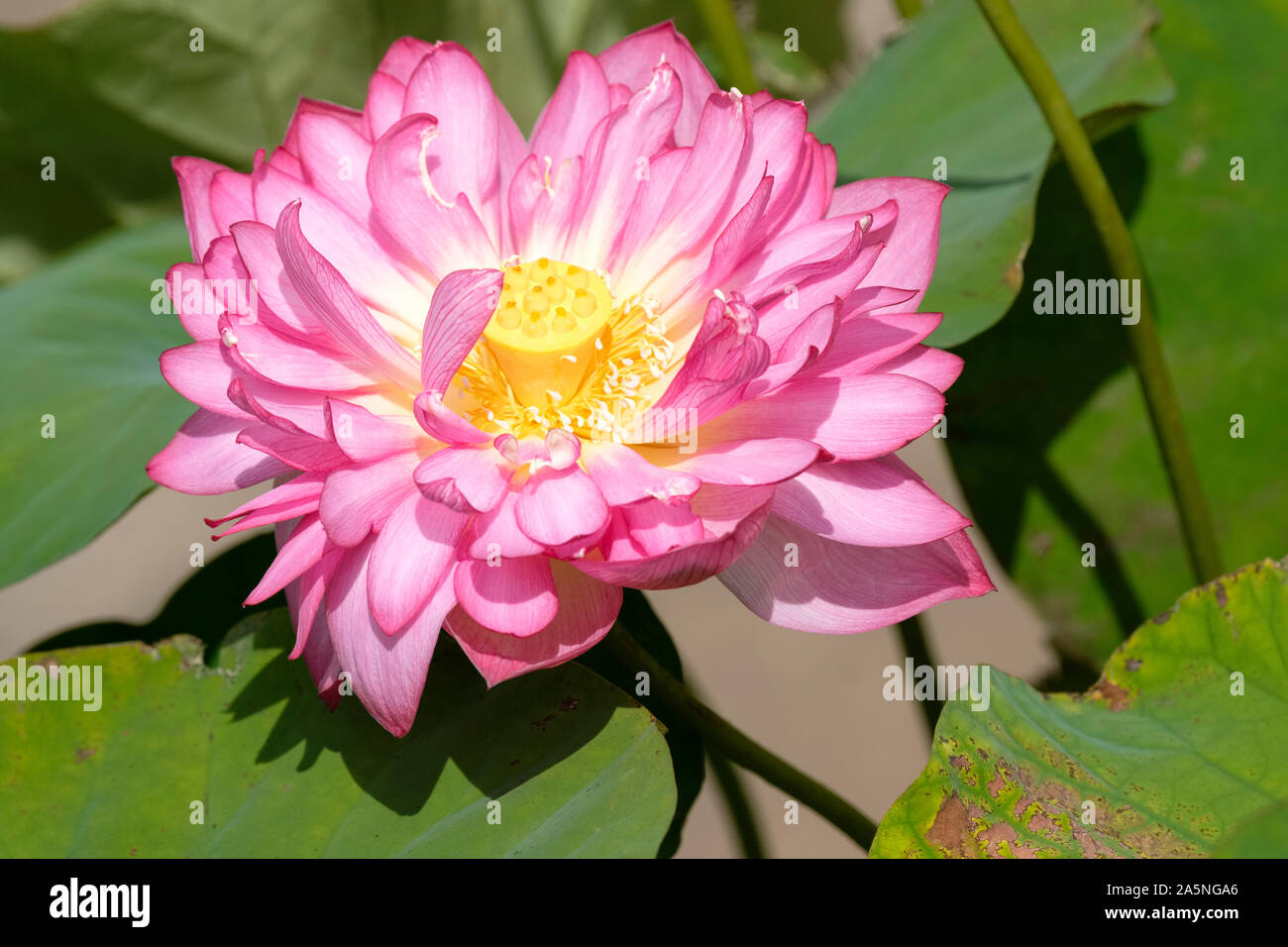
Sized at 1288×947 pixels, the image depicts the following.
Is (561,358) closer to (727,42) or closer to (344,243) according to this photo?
(344,243)

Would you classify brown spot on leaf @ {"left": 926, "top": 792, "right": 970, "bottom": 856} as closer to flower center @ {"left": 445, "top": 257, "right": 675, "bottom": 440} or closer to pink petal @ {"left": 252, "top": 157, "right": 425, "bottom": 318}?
flower center @ {"left": 445, "top": 257, "right": 675, "bottom": 440}

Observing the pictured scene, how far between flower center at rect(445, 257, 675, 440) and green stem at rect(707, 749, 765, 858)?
46cm

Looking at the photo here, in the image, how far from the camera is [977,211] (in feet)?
2.91

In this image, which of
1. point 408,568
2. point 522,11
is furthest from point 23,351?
point 522,11

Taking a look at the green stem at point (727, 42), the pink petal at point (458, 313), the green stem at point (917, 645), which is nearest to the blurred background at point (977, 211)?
the green stem at point (727, 42)

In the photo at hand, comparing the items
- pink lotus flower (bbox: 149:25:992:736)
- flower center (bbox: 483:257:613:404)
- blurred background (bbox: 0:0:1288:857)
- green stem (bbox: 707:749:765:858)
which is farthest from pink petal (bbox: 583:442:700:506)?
green stem (bbox: 707:749:765:858)

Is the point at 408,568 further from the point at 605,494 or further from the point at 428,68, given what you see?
the point at 428,68

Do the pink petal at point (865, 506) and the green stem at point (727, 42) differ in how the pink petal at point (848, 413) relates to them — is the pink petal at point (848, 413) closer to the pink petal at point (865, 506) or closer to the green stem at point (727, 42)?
the pink petal at point (865, 506)

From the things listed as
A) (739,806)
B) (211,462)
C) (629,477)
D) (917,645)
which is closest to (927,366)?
(629,477)

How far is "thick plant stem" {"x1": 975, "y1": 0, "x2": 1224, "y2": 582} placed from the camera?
0.71m

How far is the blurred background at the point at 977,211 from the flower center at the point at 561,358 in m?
0.25

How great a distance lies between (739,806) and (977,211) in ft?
2.17

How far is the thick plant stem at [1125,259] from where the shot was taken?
71cm

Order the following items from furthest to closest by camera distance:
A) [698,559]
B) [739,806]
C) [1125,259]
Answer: [739,806] < [1125,259] < [698,559]
